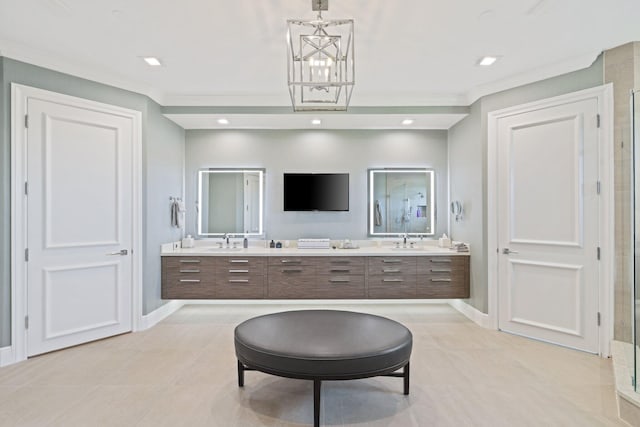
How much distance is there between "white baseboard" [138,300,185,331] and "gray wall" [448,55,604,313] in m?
3.80

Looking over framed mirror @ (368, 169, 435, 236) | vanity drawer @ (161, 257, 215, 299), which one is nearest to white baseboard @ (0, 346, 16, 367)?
vanity drawer @ (161, 257, 215, 299)

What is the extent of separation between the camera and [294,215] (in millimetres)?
5184

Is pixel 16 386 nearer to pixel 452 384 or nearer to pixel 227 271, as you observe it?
pixel 227 271

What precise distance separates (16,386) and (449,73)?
15.2ft

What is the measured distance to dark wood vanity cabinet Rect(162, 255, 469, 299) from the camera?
174 inches

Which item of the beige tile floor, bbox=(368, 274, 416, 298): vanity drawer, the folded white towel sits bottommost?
the beige tile floor

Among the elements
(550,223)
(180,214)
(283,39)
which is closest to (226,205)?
(180,214)

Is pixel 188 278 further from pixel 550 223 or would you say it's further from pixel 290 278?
pixel 550 223

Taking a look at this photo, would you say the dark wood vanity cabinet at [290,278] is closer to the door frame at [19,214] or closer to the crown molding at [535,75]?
the door frame at [19,214]

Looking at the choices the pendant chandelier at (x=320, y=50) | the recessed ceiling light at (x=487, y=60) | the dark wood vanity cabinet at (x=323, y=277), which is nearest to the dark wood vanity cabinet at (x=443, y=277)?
the dark wood vanity cabinet at (x=323, y=277)

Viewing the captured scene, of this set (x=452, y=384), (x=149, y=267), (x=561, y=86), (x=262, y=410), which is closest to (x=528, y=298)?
(x=452, y=384)

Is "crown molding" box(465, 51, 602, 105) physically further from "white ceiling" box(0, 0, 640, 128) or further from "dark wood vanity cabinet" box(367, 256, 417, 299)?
"dark wood vanity cabinet" box(367, 256, 417, 299)

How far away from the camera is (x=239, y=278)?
4.44 m

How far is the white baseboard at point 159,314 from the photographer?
13.4ft
